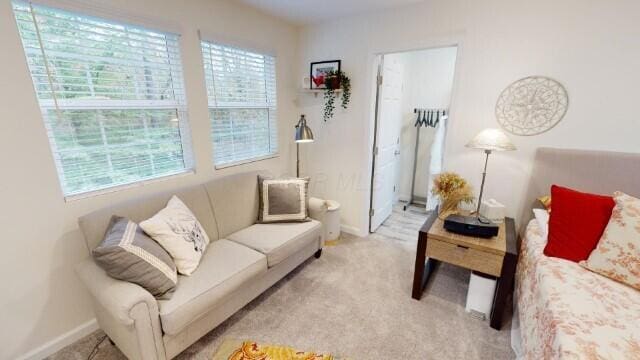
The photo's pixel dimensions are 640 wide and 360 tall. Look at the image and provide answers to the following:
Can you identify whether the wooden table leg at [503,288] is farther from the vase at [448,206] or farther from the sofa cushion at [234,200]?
the sofa cushion at [234,200]

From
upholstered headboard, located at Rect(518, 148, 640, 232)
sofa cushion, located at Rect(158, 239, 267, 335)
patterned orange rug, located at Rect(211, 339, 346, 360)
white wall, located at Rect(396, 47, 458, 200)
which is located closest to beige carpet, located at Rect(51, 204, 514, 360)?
patterned orange rug, located at Rect(211, 339, 346, 360)

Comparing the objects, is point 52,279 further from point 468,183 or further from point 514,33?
point 514,33

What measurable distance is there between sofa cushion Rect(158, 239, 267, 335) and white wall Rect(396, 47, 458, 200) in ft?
9.82

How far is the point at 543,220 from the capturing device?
1.88 meters

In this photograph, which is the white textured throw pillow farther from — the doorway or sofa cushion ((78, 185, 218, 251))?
the doorway

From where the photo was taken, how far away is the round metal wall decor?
6.54 feet

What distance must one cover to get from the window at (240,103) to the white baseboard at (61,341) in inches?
59.1

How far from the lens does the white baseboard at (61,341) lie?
5.30 ft

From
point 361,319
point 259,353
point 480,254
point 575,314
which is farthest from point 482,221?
point 259,353

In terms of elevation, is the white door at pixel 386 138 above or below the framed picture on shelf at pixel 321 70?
below

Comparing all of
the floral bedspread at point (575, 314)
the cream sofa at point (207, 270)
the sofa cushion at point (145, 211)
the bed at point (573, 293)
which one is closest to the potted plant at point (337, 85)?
the cream sofa at point (207, 270)

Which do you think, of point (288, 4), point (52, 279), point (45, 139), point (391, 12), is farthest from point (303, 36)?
point (52, 279)

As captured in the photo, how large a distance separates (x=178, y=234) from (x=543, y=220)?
8.19 feet

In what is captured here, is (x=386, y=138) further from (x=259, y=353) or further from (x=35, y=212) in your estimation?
(x=35, y=212)
